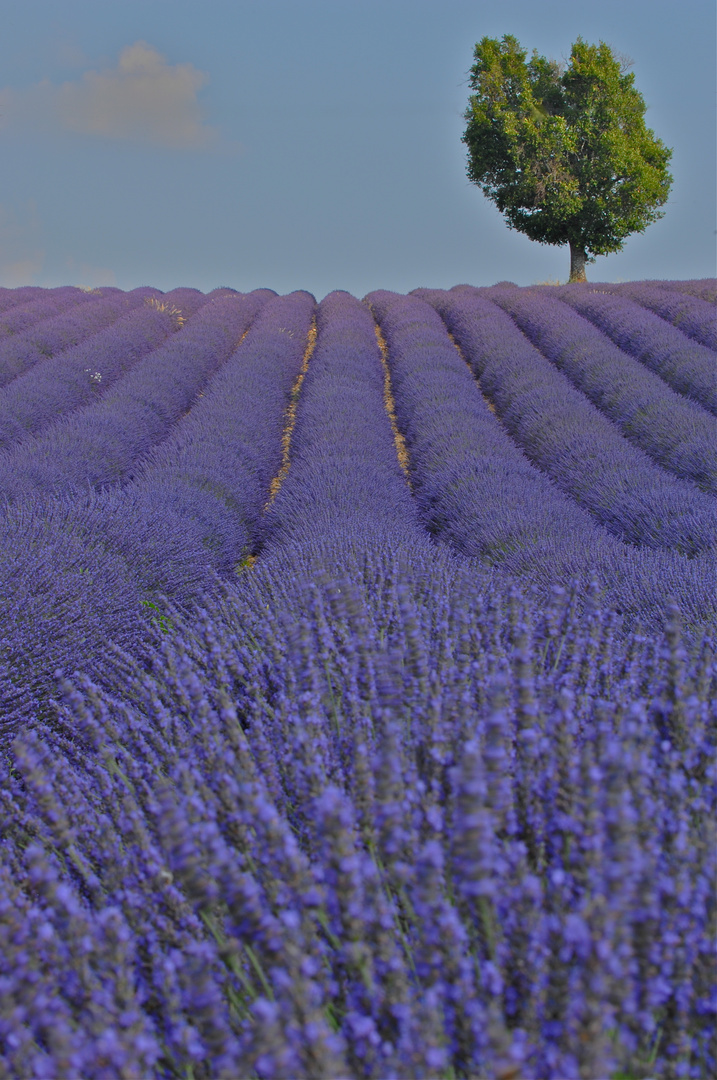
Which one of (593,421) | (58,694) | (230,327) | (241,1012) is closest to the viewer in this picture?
(241,1012)

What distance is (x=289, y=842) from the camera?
0.86 meters

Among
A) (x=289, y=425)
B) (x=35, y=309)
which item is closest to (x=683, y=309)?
(x=289, y=425)

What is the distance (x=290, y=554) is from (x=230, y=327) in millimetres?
8518

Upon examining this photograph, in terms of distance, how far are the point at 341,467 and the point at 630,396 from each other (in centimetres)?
327

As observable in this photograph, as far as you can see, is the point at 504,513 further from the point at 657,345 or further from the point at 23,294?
the point at 23,294

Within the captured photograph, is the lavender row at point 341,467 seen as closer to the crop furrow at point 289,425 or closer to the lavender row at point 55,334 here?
the crop furrow at point 289,425

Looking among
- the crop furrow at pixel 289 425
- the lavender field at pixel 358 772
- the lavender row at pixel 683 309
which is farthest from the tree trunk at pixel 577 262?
the lavender field at pixel 358 772

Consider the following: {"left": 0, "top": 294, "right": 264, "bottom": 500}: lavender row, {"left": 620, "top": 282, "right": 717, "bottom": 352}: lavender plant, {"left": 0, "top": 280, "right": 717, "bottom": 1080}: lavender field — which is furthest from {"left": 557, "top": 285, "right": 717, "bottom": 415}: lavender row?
{"left": 0, "top": 294, "right": 264, "bottom": 500}: lavender row

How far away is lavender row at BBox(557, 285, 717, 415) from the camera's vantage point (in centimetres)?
732

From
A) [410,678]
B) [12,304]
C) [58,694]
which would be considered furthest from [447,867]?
[12,304]

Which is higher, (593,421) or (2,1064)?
(593,421)

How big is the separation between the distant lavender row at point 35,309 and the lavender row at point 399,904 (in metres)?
9.13

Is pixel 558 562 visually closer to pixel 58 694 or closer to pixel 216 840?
pixel 58 694

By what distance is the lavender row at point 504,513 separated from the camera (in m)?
2.75
